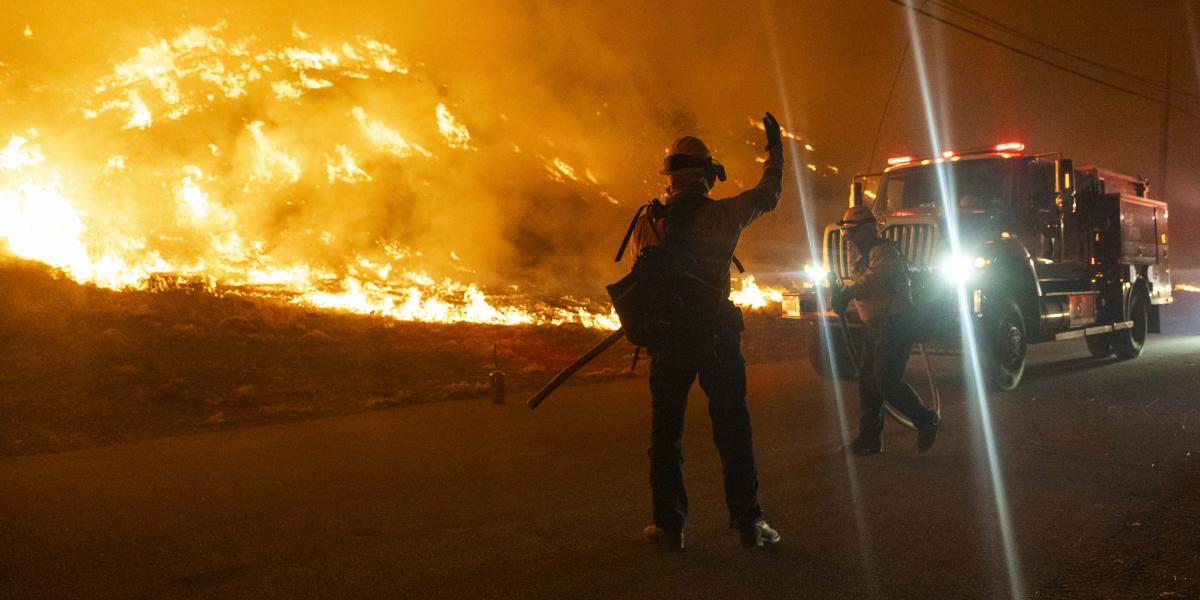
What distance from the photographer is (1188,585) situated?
3848 millimetres

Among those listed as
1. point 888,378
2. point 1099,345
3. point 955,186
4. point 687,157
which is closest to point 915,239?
point 955,186

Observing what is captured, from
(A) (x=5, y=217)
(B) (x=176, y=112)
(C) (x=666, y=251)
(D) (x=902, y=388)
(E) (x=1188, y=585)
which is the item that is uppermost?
(B) (x=176, y=112)

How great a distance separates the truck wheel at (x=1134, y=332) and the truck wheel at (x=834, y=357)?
5103mm

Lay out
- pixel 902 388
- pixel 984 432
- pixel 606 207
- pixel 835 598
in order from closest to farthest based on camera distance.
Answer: pixel 835 598, pixel 902 388, pixel 984 432, pixel 606 207

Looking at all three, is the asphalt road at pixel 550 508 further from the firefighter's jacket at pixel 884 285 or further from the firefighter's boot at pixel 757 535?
the firefighter's jacket at pixel 884 285

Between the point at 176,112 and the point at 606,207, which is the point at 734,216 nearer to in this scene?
the point at 176,112

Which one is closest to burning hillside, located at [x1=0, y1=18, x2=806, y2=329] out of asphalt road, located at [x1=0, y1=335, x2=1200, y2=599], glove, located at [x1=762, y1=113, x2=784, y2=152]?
asphalt road, located at [x1=0, y1=335, x2=1200, y2=599]

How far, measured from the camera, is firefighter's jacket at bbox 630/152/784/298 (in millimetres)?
4211

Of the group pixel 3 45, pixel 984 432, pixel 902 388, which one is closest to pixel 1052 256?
pixel 984 432

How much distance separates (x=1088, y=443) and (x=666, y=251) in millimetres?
4597

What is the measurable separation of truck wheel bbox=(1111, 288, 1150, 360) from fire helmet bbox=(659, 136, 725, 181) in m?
11.7

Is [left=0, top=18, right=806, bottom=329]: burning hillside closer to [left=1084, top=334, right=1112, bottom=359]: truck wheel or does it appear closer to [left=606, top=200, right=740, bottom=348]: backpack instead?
[left=1084, top=334, right=1112, bottom=359]: truck wheel

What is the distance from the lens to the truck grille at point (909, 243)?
35.0 feet

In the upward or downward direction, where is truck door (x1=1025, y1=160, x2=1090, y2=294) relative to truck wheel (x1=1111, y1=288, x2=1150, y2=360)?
upward
